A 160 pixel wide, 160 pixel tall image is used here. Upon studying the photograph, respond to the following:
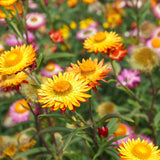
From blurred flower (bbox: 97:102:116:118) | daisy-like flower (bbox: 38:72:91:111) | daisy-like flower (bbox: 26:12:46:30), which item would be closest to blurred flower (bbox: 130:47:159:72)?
blurred flower (bbox: 97:102:116:118)

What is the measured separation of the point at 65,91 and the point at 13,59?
1.00ft

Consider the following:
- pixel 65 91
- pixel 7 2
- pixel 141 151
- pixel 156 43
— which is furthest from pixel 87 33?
pixel 141 151

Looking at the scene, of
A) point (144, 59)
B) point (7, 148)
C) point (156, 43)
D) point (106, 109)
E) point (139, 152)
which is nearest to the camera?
point (139, 152)

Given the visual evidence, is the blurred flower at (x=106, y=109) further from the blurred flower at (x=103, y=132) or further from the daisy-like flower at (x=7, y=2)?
the daisy-like flower at (x=7, y=2)

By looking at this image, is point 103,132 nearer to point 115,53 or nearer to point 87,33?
point 115,53

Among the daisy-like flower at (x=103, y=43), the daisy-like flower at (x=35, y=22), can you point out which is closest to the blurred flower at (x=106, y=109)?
the daisy-like flower at (x=103, y=43)

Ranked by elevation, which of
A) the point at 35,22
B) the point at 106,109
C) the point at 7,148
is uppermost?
the point at 35,22

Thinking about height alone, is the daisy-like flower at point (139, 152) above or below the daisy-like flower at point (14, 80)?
below

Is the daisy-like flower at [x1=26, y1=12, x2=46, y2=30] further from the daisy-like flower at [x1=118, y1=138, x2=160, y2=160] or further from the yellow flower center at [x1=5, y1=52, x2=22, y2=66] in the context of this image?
the daisy-like flower at [x1=118, y1=138, x2=160, y2=160]

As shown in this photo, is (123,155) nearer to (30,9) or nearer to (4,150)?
(4,150)

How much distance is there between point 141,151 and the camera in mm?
951

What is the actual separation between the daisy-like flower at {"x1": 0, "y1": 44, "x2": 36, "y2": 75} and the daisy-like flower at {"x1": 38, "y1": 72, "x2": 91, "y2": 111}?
0.14 meters

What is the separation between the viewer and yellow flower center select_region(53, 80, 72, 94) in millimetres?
1050

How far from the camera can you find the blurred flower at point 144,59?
1.86 metres
